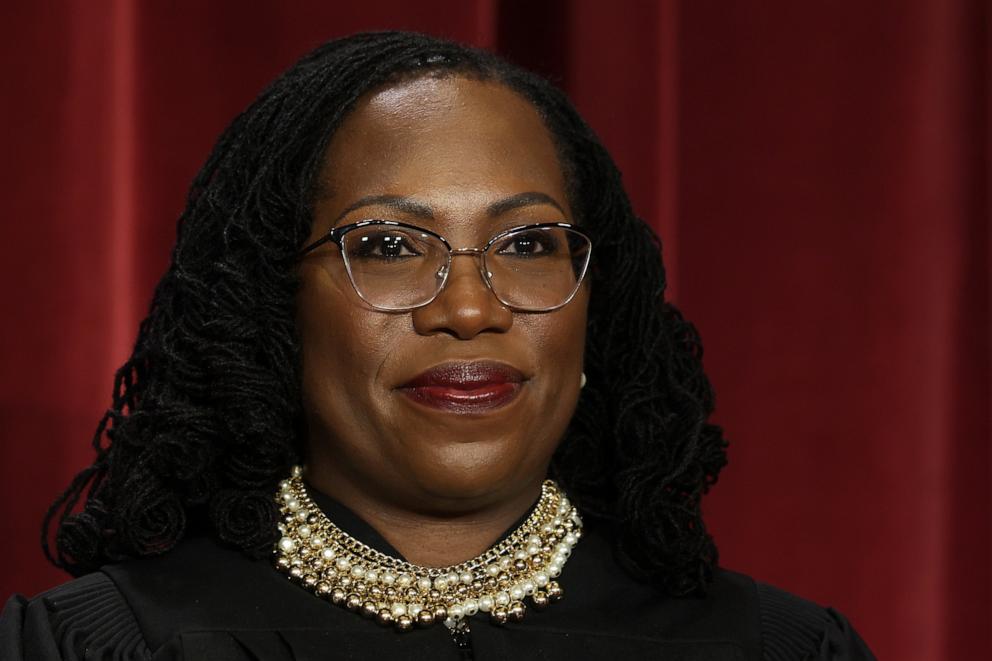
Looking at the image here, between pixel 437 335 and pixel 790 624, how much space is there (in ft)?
1.55

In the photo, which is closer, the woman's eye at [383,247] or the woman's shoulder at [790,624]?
the woman's eye at [383,247]

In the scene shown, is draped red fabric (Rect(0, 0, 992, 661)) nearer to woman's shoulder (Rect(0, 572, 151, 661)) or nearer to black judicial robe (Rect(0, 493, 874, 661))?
black judicial robe (Rect(0, 493, 874, 661))

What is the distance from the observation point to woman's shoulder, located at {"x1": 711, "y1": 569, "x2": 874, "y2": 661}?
1.46m

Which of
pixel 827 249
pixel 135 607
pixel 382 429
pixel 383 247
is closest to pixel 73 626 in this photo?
pixel 135 607

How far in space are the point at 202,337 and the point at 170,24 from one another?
22.7 inches

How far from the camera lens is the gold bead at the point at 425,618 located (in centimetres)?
134

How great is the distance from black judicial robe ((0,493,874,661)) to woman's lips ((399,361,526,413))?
155mm

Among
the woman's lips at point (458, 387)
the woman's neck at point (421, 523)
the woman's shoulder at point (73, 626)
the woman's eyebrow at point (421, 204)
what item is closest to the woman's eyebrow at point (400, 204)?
the woman's eyebrow at point (421, 204)

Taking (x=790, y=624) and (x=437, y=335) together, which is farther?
(x=790, y=624)

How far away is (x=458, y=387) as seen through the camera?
132cm

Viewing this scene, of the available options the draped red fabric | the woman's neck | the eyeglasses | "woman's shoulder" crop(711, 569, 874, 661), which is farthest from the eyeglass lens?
the draped red fabric

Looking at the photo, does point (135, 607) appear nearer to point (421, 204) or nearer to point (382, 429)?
point (382, 429)

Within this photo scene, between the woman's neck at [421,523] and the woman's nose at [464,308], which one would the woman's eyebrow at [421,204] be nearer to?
the woman's nose at [464,308]

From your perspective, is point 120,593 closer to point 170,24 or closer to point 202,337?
point 202,337
